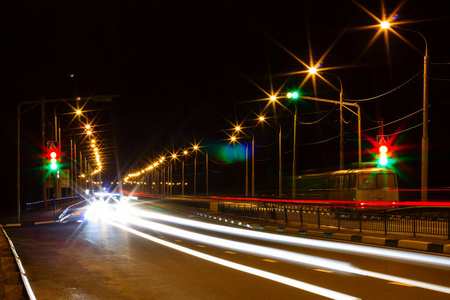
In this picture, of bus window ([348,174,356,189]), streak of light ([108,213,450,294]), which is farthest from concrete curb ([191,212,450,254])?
bus window ([348,174,356,189])

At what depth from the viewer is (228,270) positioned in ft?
41.2

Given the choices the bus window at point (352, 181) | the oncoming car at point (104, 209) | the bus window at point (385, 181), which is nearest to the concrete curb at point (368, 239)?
the bus window at point (352, 181)

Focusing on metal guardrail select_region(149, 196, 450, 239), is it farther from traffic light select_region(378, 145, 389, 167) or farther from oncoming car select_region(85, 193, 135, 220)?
oncoming car select_region(85, 193, 135, 220)


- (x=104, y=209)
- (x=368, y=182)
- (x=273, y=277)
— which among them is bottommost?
(x=104, y=209)

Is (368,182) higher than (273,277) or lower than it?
higher

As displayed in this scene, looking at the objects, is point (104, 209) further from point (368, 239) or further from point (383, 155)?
point (368, 239)

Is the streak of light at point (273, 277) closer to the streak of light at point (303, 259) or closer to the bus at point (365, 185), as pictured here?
the streak of light at point (303, 259)

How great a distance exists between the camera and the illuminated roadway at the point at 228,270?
32.0ft

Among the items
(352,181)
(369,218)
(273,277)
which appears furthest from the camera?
(352,181)

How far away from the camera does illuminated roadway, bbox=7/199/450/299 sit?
9750mm

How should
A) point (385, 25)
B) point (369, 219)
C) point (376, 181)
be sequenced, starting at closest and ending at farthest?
point (369, 219)
point (385, 25)
point (376, 181)

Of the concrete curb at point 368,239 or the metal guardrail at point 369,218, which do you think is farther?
the metal guardrail at point 369,218

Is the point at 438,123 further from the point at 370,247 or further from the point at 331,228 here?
the point at 370,247

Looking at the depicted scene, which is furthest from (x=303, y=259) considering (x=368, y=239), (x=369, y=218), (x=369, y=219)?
(x=369, y=218)
